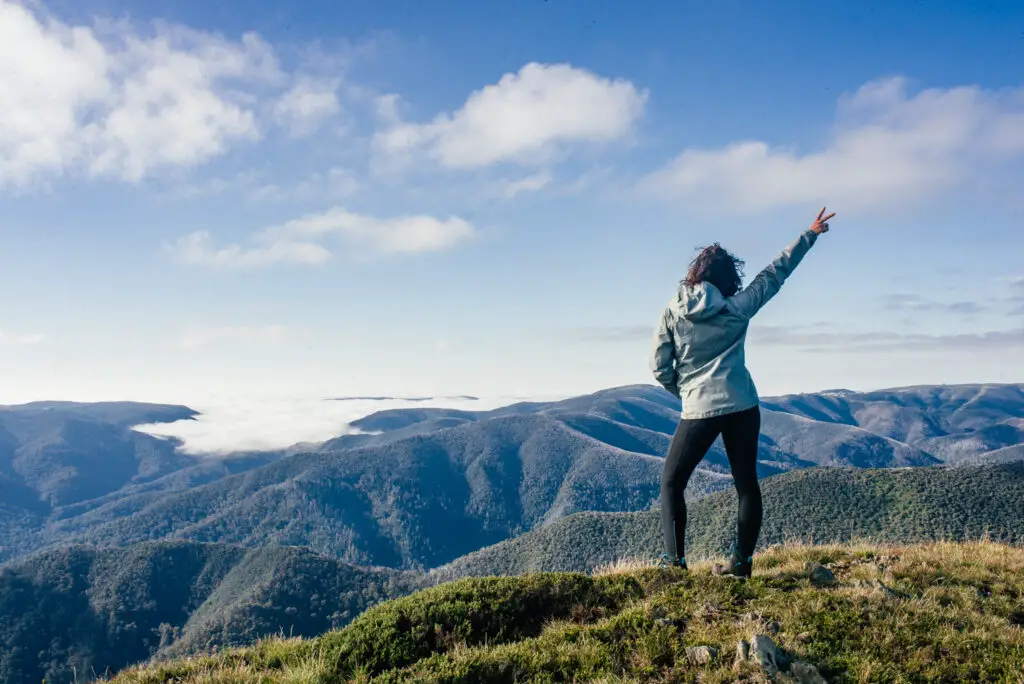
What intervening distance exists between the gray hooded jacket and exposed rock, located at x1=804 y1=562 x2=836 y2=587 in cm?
208

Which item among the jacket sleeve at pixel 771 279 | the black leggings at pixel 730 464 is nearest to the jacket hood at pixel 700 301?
the jacket sleeve at pixel 771 279

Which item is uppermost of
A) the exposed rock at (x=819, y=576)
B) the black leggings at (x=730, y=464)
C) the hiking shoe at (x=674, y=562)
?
the black leggings at (x=730, y=464)

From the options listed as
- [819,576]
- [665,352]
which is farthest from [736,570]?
[665,352]

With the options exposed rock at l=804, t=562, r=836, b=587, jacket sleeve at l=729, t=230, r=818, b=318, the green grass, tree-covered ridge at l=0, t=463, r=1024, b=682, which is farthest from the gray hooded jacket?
tree-covered ridge at l=0, t=463, r=1024, b=682

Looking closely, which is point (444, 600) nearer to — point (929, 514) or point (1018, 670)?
point (1018, 670)

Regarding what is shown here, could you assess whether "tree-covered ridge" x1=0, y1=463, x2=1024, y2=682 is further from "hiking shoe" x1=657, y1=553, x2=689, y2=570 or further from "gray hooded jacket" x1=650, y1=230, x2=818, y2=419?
"gray hooded jacket" x1=650, y1=230, x2=818, y2=419

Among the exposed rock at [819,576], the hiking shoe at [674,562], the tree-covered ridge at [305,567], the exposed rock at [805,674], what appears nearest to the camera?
the exposed rock at [805,674]

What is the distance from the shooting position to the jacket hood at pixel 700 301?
607 cm

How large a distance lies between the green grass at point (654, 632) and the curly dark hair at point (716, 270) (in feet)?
10.2

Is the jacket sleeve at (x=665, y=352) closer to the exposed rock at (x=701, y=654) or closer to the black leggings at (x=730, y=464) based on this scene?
the black leggings at (x=730, y=464)

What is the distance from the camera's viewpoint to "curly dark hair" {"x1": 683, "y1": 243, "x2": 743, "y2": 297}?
645cm

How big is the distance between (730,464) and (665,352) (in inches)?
52.7

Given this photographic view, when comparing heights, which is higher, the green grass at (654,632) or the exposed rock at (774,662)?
the exposed rock at (774,662)

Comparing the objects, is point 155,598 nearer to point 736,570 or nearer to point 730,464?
point 736,570
